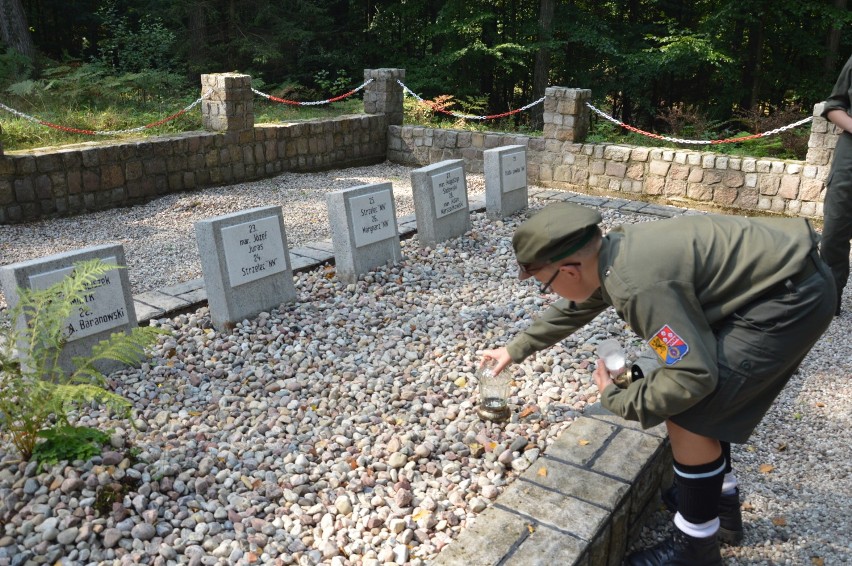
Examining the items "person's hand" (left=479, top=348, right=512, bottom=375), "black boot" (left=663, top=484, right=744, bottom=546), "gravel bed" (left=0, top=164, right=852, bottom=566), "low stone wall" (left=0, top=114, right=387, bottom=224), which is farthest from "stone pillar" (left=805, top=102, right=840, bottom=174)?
"person's hand" (left=479, top=348, right=512, bottom=375)

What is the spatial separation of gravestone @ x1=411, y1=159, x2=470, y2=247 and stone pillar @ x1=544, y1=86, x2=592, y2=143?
2.93m

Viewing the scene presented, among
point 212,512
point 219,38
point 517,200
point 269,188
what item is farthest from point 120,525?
point 219,38

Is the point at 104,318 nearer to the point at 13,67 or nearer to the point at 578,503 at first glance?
Result: the point at 578,503

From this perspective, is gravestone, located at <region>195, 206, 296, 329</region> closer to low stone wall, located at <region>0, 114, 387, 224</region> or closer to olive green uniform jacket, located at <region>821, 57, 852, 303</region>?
olive green uniform jacket, located at <region>821, 57, 852, 303</region>

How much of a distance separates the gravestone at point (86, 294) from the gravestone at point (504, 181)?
148 inches

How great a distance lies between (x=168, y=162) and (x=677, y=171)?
5.78m

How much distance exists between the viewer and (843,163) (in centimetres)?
410

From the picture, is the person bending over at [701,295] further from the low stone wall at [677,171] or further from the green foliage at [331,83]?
the green foliage at [331,83]

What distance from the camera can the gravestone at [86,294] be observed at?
330 cm

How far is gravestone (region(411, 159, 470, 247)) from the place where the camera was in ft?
18.6

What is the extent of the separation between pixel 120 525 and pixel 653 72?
1392 centimetres

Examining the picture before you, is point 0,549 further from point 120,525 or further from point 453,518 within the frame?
point 453,518

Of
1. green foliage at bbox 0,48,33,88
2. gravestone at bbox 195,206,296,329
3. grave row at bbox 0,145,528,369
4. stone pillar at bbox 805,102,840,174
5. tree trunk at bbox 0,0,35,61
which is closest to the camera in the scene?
grave row at bbox 0,145,528,369

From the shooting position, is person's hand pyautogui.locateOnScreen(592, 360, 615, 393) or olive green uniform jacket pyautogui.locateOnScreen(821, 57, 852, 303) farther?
olive green uniform jacket pyautogui.locateOnScreen(821, 57, 852, 303)
